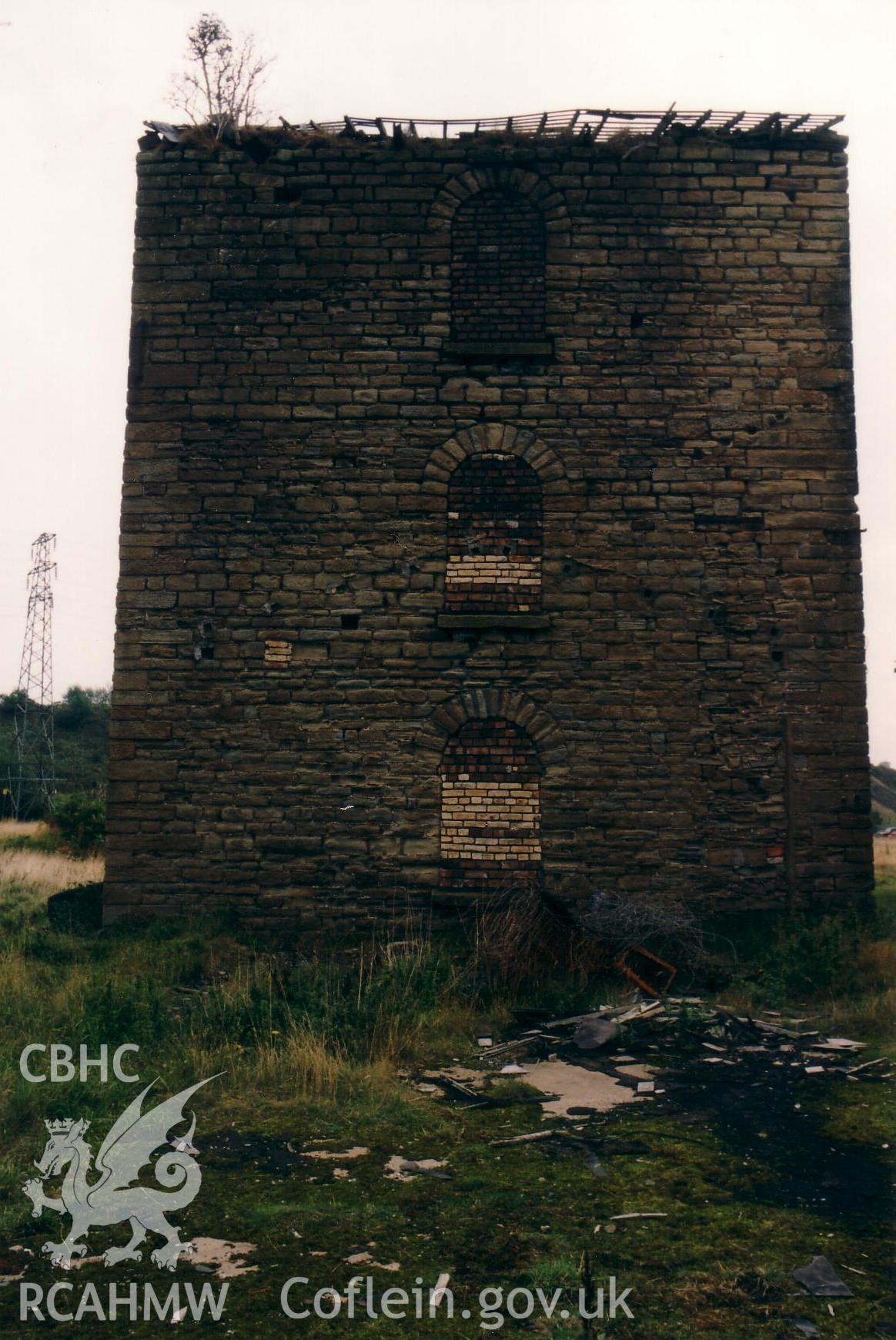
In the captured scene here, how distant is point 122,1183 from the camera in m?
4.86

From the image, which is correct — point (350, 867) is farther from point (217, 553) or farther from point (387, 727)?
point (217, 553)

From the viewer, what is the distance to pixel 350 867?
9633 millimetres

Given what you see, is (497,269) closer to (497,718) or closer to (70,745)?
(497,718)

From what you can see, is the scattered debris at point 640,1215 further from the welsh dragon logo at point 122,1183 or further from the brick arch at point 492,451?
the brick arch at point 492,451

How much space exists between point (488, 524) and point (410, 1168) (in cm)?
626

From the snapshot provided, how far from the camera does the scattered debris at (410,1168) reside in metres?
5.01

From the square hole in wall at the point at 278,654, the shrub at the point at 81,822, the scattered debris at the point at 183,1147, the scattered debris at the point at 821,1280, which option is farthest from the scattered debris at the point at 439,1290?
the shrub at the point at 81,822

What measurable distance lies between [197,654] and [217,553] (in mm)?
1028

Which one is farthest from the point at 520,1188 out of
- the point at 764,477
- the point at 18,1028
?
the point at 764,477

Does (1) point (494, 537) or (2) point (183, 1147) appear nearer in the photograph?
(2) point (183, 1147)

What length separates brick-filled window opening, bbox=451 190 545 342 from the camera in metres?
10.1

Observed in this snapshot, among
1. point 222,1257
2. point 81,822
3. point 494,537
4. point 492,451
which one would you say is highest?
point 492,451

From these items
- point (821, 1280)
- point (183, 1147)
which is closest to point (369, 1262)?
point (183, 1147)

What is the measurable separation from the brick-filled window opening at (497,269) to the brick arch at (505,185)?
0.20 ft
